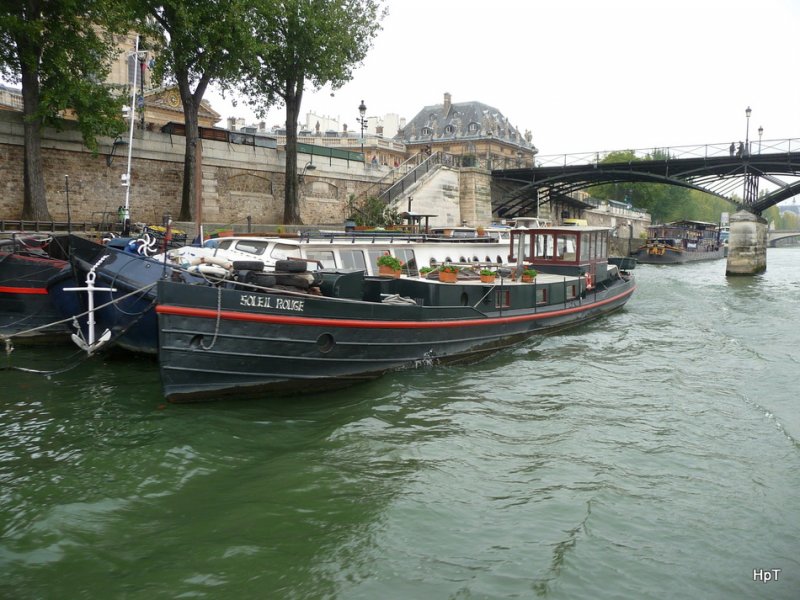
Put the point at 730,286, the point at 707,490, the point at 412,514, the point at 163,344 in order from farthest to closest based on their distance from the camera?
the point at 730,286
the point at 163,344
the point at 707,490
the point at 412,514

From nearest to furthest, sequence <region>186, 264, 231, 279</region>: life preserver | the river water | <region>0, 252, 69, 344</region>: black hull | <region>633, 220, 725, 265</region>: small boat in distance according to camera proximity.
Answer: the river water
<region>186, 264, 231, 279</region>: life preserver
<region>0, 252, 69, 344</region>: black hull
<region>633, 220, 725, 265</region>: small boat in distance

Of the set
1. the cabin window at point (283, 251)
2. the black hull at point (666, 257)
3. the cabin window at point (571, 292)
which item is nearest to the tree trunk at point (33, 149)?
the cabin window at point (283, 251)

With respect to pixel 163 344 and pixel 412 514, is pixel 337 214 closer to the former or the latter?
pixel 163 344

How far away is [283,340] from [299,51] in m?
22.5

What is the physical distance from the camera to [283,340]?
33.6 ft

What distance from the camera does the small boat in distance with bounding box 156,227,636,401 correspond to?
959 cm

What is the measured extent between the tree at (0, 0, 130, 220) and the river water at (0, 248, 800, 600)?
1208cm

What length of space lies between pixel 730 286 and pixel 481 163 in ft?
72.3

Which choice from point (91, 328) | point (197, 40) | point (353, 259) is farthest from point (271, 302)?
point (197, 40)

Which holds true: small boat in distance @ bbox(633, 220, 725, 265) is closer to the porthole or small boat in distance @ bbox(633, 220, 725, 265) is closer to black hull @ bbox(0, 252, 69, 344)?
the porthole

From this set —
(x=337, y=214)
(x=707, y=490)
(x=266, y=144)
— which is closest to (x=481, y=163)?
(x=337, y=214)

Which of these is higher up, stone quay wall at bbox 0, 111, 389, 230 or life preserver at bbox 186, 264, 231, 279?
stone quay wall at bbox 0, 111, 389, 230

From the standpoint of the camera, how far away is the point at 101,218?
25094 millimetres

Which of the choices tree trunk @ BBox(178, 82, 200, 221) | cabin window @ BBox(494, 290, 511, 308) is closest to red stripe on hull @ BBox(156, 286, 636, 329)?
cabin window @ BBox(494, 290, 511, 308)
